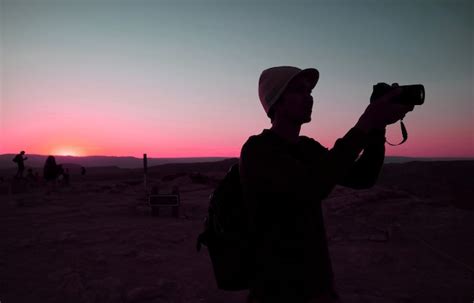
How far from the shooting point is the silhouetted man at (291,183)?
1.33 m

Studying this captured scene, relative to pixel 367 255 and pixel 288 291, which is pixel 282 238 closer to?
pixel 288 291

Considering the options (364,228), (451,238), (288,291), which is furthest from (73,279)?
(451,238)

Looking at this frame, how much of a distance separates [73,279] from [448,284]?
5.21 metres

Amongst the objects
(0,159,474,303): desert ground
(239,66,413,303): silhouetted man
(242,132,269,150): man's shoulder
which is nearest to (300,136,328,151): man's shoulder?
(239,66,413,303): silhouetted man

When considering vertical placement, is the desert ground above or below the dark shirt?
below

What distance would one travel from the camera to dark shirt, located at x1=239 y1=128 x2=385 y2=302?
133cm

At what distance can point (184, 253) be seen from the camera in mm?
6492

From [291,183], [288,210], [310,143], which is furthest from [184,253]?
[291,183]

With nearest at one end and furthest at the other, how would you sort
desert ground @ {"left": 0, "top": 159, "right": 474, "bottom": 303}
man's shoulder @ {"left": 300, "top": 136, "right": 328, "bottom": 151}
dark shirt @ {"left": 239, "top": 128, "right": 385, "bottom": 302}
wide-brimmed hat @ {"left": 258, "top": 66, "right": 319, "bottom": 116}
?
dark shirt @ {"left": 239, "top": 128, "right": 385, "bottom": 302}
wide-brimmed hat @ {"left": 258, "top": 66, "right": 319, "bottom": 116}
man's shoulder @ {"left": 300, "top": 136, "right": 328, "bottom": 151}
desert ground @ {"left": 0, "top": 159, "right": 474, "bottom": 303}

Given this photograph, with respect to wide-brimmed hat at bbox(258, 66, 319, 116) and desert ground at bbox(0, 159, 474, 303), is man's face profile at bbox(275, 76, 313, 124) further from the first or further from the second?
desert ground at bbox(0, 159, 474, 303)

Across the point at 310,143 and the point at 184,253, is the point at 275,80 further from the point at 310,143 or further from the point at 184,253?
the point at 184,253

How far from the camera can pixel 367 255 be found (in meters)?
6.04

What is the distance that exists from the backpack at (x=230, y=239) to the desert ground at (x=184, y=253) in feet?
10.3

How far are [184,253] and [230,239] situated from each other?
5.29 metres
